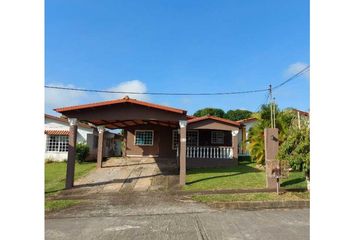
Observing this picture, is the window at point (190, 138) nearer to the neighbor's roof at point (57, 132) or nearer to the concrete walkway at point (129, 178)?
the concrete walkway at point (129, 178)

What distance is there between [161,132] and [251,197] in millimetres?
14085

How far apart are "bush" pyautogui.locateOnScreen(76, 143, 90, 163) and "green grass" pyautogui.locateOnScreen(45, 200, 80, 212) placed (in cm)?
1147

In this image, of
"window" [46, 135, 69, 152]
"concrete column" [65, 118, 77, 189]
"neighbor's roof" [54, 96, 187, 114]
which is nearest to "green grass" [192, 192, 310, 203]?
"neighbor's roof" [54, 96, 187, 114]

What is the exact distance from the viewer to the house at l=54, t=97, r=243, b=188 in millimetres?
12906

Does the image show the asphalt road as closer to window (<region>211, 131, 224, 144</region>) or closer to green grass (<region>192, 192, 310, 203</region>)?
green grass (<region>192, 192, 310, 203</region>)

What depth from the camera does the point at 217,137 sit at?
23281 mm

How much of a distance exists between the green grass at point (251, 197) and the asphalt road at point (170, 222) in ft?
2.17

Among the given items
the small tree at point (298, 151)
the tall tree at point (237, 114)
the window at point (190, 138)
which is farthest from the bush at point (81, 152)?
the tall tree at point (237, 114)

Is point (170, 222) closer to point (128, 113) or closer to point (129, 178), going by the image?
point (128, 113)

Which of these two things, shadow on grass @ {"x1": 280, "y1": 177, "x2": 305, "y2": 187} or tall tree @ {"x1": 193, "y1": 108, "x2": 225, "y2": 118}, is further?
tall tree @ {"x1": 193, "y1": 108, "x2": 225, "y2": 118}

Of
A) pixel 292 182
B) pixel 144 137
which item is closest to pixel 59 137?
pixel 144 137

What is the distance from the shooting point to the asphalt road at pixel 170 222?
5954 mm
